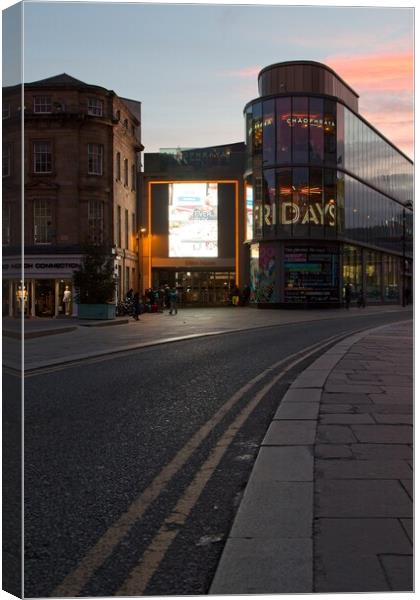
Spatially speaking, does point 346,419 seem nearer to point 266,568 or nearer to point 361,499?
point 361,499

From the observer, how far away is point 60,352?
14891 millimetres

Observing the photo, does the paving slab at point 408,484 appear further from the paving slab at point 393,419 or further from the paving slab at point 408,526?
the paving slab at point 393,419

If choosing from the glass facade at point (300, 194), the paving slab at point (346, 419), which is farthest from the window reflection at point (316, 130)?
the paving slab at point (346, 419)

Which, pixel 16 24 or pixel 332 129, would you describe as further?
pixel 332 129

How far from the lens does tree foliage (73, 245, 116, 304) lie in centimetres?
2841

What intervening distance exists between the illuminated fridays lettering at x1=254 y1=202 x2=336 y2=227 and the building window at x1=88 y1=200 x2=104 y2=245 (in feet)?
57.7

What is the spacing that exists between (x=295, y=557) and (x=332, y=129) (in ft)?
155

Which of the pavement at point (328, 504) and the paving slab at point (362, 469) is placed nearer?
the pavement at point (328, 504)

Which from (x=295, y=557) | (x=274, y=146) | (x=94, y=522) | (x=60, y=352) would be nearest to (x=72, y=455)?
(x=94, y=522)

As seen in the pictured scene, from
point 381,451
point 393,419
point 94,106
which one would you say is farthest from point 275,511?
point 94,106

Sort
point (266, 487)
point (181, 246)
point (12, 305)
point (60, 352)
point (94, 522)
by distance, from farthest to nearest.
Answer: point (181, 246)
point (60, 352)
point (266, 487)
point (94, 522)
point (12, 305)

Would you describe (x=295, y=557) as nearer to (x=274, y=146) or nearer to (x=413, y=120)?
(x=413, y=120)

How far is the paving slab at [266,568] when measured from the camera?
255cm

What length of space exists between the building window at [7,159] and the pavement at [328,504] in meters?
1.87
